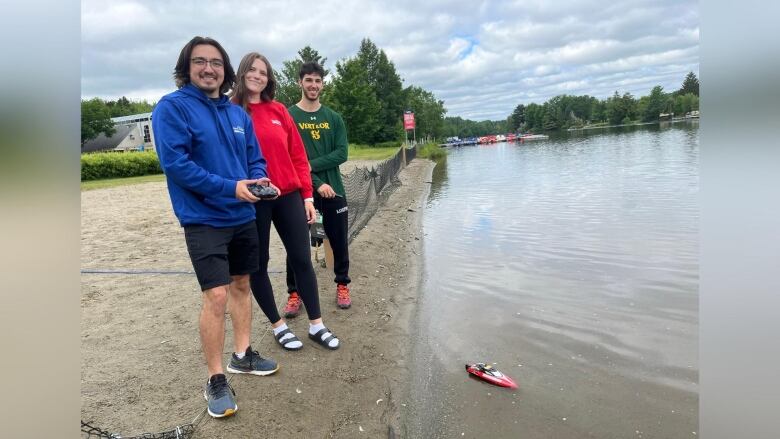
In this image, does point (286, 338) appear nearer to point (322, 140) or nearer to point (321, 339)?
point (321, 339)

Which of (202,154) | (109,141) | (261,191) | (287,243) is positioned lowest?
(287,243)

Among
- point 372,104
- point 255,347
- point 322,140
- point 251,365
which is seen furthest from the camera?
point 372,104

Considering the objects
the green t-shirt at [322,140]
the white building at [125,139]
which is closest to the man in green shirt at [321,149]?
the green t-shirt at [322,140]

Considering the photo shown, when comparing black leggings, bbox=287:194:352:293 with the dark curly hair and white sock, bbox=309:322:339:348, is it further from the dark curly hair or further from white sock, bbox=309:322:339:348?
the dark curly hair

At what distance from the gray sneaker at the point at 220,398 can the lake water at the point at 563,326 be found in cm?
106

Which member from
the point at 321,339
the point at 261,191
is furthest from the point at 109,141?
the point at 261,191

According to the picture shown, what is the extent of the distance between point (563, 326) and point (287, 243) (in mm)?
2627

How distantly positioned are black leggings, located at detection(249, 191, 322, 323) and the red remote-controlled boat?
4.24ft

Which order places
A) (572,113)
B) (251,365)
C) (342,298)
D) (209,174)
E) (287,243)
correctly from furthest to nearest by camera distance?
1. (572,113)
2. (342,298)
3. (287,243)
4. (251,365)
5. (209,174)

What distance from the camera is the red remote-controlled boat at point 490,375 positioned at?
3.35 meters

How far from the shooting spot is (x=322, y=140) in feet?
13.9

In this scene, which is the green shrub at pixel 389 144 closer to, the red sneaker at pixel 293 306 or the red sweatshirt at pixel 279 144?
the red sneaker at pixel 293 306
